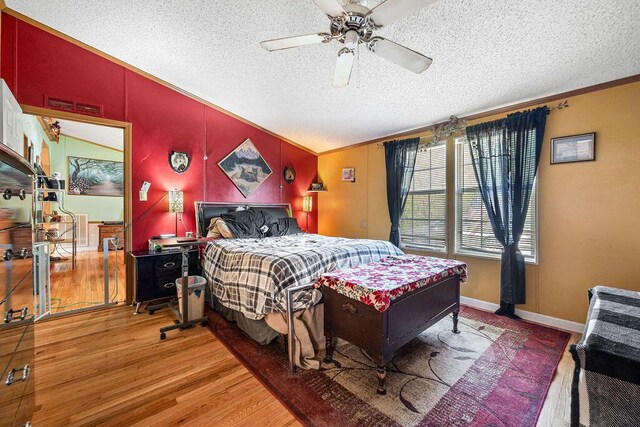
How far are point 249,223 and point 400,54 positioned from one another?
2.74m

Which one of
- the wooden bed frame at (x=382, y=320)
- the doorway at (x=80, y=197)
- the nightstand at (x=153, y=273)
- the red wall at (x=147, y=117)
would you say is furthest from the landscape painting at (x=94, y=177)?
the wooden bed frame at (x=382, y=320)

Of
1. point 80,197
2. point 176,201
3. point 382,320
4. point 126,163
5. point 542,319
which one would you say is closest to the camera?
point 382,320

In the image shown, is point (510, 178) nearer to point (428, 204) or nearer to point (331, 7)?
point (428, 204)

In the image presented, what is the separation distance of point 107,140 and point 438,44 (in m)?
7.18

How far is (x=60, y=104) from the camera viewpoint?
9.25 feet

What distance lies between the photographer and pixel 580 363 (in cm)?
102

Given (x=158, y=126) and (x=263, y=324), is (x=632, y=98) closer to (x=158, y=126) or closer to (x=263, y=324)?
(x=263, y=324)

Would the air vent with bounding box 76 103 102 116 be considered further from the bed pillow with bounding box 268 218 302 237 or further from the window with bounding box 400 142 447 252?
the window with bounding box 400 142 447 252

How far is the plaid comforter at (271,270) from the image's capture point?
80.4 inches

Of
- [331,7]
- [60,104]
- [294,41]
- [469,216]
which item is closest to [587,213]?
[469,216]

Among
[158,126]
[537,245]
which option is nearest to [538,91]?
[537,245]

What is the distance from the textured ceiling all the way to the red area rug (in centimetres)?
250

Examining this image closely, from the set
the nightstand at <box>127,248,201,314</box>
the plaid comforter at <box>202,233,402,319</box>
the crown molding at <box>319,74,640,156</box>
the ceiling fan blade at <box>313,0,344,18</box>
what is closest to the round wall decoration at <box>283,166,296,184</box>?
the crown molding at <box>319,74,640,156</box>

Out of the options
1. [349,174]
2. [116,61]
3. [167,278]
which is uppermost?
[116,61]
